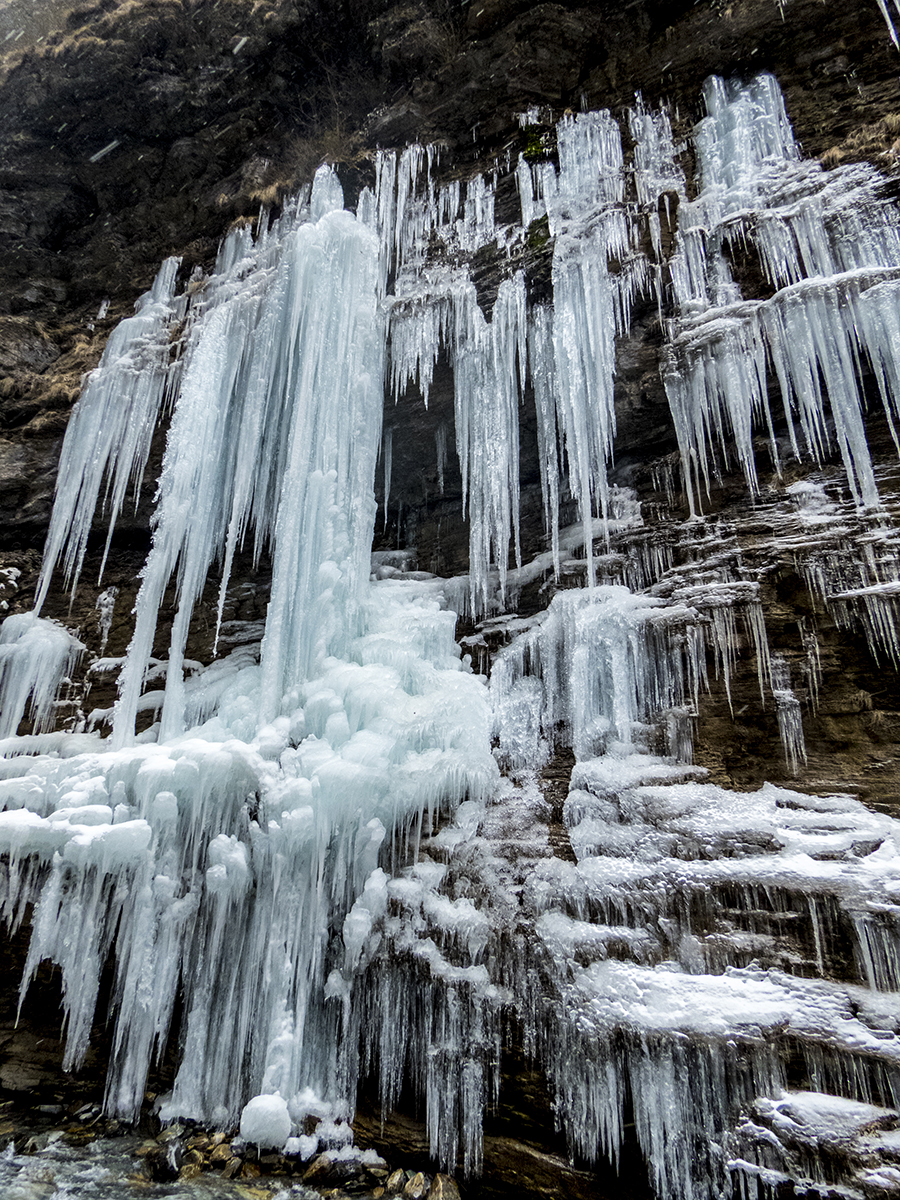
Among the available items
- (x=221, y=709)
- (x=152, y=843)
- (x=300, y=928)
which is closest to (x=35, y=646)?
(x=221, y=709)

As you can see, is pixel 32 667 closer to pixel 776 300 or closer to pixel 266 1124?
pixel 266 1124

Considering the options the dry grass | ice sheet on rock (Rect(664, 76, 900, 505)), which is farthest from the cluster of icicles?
the dry grass

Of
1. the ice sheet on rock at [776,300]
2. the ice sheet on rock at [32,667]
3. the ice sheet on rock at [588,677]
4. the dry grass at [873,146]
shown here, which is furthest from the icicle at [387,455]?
the dry grass at [873,146]

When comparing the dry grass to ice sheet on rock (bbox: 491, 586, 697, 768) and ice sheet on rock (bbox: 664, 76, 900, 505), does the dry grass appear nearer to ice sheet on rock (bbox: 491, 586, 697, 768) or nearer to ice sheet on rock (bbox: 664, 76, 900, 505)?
ice sheet on rock (bbox: 664, 76, 900, 505)

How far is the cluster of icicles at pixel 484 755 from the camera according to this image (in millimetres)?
3557

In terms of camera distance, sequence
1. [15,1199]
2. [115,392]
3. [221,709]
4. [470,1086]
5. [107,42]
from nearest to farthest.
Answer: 1. [15,1199]
2. [470,1086]
3. [221,709]
4. [115,392]
5. [107,42]

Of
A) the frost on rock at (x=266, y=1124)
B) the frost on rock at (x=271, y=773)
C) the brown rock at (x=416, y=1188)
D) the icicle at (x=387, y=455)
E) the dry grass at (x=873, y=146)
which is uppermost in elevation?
the dry grass at (x=873, y=146)

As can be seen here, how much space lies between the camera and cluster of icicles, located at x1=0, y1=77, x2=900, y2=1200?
140 inches

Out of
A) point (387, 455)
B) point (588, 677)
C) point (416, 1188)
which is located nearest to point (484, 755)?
point (588, 677)

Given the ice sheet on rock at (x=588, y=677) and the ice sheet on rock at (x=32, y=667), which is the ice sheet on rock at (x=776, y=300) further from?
the ice sheet on rock at (x=32, y=667)

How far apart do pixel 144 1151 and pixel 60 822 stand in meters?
2.26

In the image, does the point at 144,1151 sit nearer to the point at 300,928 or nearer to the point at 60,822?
the point at 300,928

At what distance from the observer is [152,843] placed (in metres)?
4.88

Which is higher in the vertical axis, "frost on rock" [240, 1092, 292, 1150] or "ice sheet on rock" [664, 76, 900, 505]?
"ice sheet on rock" [664, 76, 900, 505]
